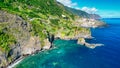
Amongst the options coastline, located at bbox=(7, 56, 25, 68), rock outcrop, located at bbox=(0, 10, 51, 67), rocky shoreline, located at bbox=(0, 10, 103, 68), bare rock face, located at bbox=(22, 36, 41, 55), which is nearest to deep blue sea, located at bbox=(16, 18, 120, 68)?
coastline, located at bbox=(7, 56, 25, 68)

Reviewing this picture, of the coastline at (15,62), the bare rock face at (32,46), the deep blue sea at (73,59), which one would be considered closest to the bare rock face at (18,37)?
the bare rock face at (32,46)

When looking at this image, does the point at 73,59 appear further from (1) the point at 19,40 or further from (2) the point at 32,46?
(1) the point at 19,40

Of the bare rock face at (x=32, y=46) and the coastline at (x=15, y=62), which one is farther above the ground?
the bare rock face at (x=32, y=46)

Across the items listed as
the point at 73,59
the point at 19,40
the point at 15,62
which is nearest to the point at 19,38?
the point at 19,40

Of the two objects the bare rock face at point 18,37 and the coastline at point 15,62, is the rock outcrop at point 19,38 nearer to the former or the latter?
the bare rock face at point 18,37

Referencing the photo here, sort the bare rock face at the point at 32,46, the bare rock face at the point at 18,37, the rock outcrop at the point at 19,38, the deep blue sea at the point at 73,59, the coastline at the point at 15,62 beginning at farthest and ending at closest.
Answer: the bare rock face at the point at 32,46
the bare rock face at the point at 18,37
the rock outcrop at the point at 19,38
the deep blue sea at the point at 73,59
the coastline at the point at 15,62

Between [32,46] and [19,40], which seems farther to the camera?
[32,46]

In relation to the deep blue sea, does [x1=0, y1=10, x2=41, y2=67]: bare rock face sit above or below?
above

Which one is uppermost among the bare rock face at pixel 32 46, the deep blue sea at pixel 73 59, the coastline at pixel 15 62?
the bare rock face at pixel 32 46

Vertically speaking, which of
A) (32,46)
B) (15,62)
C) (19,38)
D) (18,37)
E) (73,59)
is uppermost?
(18,37)

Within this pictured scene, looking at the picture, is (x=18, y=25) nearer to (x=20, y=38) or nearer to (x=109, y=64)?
(x=20, y=38)

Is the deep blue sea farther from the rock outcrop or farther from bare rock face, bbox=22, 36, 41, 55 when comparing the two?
the rock outcrop
